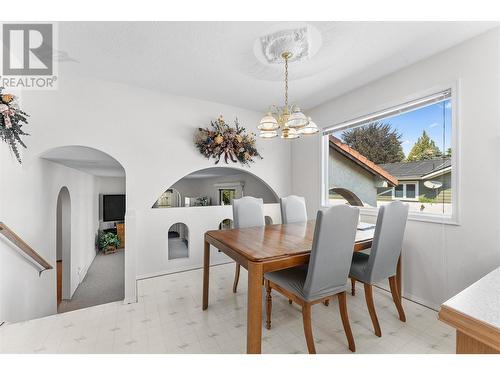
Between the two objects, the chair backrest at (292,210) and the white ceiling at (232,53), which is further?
the chair backrest at (292,210)

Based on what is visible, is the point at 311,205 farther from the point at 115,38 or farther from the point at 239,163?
the point at 115,38

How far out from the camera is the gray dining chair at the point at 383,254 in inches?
65.1

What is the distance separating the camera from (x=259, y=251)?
1.51 m

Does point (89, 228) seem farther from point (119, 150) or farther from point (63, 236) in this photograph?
point (119, 150)

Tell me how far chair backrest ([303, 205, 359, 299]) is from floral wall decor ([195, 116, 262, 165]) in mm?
2060

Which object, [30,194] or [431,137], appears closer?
[431,137]

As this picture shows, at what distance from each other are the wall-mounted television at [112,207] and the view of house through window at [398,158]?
6.68 metres

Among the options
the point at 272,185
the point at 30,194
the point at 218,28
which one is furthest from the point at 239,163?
the point at 30,194

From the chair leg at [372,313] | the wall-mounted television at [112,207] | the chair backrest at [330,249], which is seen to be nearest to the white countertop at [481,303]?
the chair backrest at [330,249]

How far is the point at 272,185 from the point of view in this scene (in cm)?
375

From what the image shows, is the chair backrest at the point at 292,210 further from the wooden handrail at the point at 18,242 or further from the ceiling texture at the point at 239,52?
the wooden handrail at the point at 18,242

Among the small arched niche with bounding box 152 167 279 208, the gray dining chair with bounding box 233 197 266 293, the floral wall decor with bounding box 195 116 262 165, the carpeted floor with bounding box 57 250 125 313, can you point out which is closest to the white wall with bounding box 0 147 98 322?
the carpeted floor with bounding box 57 250 125 313

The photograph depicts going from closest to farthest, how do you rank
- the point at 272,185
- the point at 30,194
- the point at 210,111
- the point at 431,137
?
the point at 431,137
the point at 30,194
the point at 210,111
the point at 272,185

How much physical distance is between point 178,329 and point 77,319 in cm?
90
